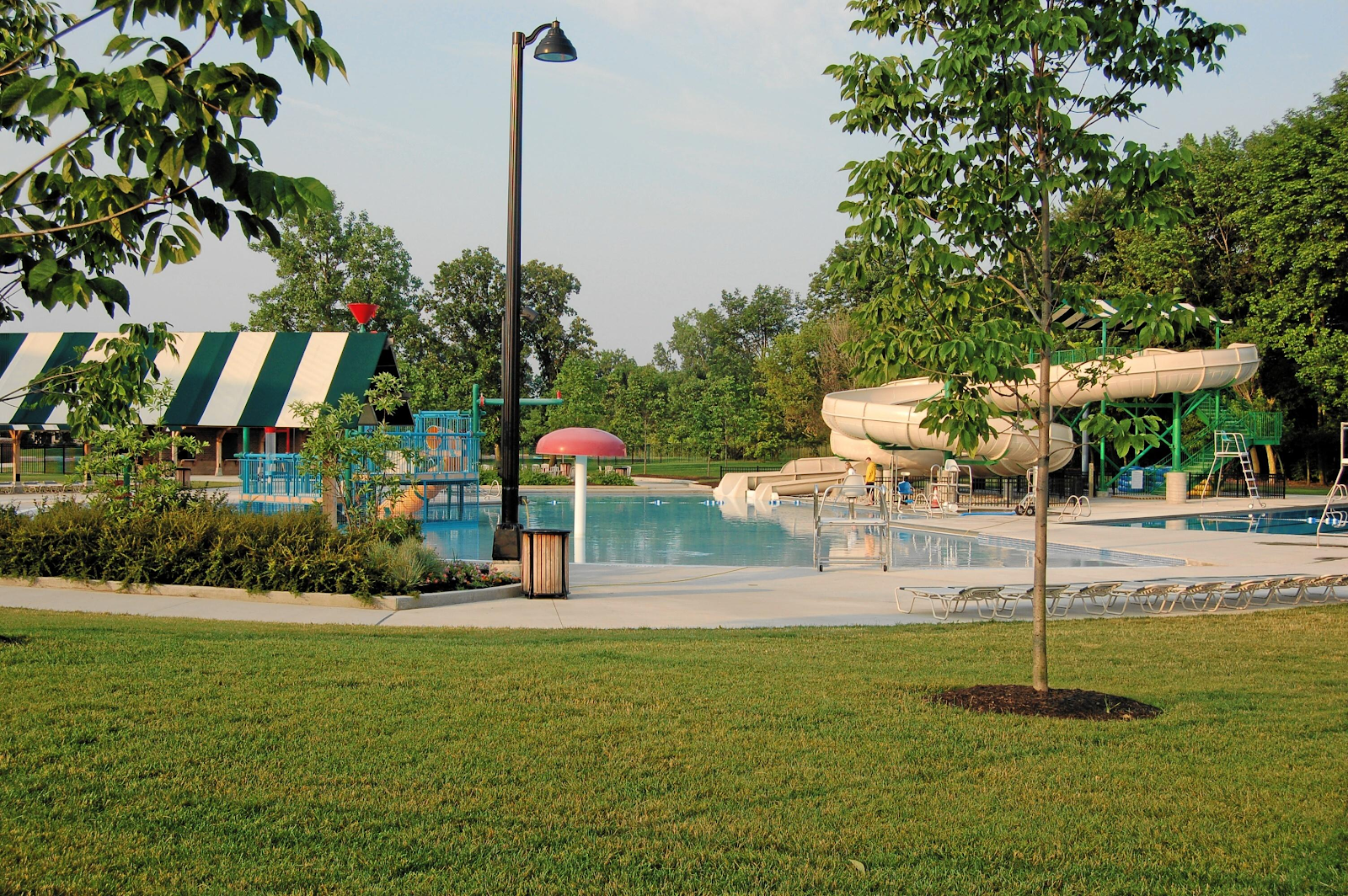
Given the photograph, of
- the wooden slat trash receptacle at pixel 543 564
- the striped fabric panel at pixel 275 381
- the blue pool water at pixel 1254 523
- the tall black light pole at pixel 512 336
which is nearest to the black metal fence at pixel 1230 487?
the blue pool water at pixel 1254 523

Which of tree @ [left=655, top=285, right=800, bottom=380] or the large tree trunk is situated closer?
the large tree trunk

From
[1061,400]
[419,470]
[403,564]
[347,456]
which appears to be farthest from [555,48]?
[1061,400]

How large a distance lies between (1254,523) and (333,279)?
46.6 meters

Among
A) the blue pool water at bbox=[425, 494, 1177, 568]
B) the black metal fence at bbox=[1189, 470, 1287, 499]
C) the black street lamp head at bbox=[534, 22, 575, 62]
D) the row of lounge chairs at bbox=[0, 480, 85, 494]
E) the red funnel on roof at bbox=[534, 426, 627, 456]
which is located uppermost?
the black street lamp head at bbox=[534, 22, 575, 62]

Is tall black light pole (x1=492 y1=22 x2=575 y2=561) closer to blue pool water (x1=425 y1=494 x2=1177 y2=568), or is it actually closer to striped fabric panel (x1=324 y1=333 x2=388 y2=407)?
blue pool water (x1=425 y1=494 x2=1177 y2=568)

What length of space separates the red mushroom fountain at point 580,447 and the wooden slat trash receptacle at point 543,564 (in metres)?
4.31

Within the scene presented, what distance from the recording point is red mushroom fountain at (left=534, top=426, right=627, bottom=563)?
17.5 m

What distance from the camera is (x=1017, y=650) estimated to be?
9117mm

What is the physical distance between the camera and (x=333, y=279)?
184 ft

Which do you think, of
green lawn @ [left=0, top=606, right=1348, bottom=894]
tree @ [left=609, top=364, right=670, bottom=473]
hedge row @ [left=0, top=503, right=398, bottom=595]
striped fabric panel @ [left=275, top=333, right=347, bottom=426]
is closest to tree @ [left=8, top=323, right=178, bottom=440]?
green lawn @ [left=0, top=606, right=1348, bottom=894]

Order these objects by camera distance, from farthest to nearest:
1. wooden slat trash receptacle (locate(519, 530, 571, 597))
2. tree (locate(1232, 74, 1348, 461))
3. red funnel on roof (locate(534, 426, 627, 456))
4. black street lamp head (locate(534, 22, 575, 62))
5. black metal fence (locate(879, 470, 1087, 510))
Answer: tree (locate(1232, 74, 1348, 461)) < black metal fence (locate(879, 470, 1087, 510)) < red funnel on roof (locate(534, 426, 627, 456)) < black street lamp head (locate(534, 22, 575, 62)) < wooden slat trash receptacle (locate(519, 530, 571, 597))

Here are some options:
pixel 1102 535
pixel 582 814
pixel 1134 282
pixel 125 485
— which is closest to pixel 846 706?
pixel 582 814

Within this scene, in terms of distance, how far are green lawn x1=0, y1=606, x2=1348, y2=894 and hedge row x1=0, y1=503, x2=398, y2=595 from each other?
3713mm

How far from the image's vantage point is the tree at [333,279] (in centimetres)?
5500
